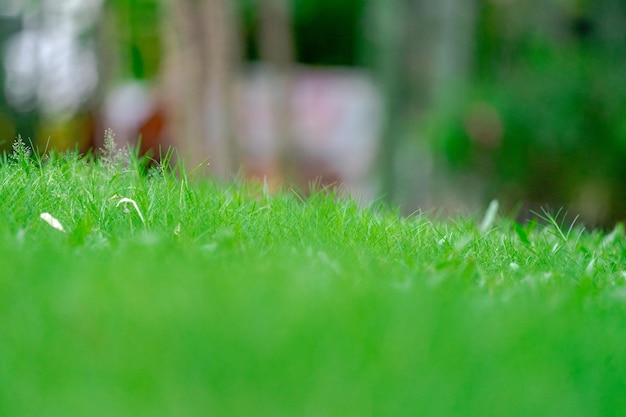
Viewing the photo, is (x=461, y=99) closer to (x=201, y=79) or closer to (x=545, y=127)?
(x=545, y=127)

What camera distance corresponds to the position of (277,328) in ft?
7.05

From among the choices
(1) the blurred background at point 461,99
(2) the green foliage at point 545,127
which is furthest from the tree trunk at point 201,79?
(2) the green foliage at point 545,127

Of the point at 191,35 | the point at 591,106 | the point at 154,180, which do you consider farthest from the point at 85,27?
the point at 154,180

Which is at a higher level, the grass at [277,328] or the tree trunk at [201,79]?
the grass at [277,328]

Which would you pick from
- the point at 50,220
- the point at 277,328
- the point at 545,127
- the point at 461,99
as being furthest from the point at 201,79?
the point at 277,328

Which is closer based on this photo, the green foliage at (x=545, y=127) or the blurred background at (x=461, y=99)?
the blurred background at (x=461, y=99)

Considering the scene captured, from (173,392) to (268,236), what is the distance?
150 cm

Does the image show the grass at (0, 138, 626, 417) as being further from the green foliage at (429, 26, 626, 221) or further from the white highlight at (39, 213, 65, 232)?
the green foliage at (429, 26, 626, 221)

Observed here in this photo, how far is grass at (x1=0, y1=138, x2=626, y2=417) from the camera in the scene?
1.96 m

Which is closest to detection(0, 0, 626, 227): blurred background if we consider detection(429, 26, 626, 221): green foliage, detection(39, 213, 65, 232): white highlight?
detection(429, 26, 626, 221): green foliage

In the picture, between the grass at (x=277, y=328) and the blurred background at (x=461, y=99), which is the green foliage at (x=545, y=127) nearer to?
the blurred background at (x=461, y=99)

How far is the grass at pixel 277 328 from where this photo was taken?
1959 mm

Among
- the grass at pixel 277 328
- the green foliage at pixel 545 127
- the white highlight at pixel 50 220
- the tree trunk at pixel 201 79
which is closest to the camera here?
the grass at pixel 277 328

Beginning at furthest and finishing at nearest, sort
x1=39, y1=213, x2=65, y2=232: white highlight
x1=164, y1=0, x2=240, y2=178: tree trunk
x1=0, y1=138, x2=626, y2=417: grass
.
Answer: x1=164, y1=0, x2=240, y2=178: tree trunk < x1=39, y1=213, x2=65, y2=232: white highlight < x1=0, y1=138, x2=626, y2=417: grass
